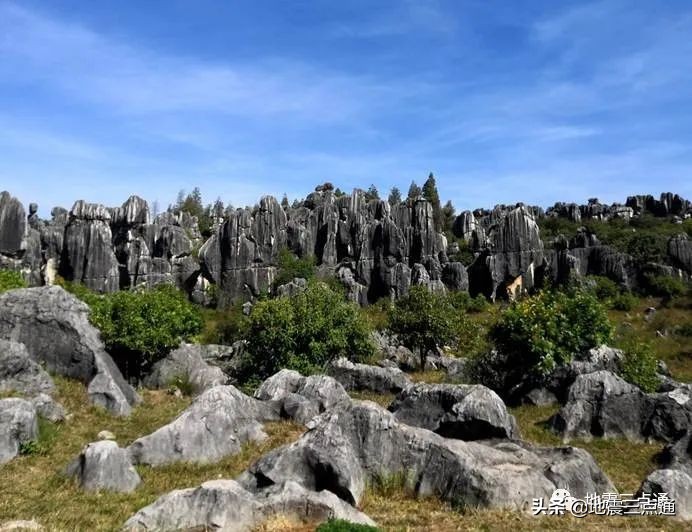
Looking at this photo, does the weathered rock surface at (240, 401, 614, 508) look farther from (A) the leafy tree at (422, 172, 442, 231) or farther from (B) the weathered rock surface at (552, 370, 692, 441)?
(A) the leafy tree at (422, 172, 442, 231)

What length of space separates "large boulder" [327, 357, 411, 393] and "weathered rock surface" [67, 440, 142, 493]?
15.5 meters

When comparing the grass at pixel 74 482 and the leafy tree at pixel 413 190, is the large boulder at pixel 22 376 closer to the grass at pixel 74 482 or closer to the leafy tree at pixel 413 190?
the grass at pixel 74 482

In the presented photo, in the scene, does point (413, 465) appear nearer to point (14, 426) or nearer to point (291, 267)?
point (14, 426)

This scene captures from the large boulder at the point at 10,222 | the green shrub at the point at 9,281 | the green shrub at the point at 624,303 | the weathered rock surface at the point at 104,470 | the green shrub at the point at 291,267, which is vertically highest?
the large boulder at the point at 10,222

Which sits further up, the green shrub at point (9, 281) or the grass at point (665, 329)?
the green shrub at point (9, 281)

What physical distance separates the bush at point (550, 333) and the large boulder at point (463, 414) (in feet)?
29.9

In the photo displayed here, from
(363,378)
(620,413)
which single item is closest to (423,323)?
(363,378)

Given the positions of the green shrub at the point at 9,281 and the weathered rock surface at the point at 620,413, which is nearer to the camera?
the weathered rock surface at the point at 620,413

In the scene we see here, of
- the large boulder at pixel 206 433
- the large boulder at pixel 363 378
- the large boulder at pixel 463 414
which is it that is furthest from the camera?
the large boulder at pixel 363 378

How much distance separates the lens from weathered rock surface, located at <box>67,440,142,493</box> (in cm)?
1208

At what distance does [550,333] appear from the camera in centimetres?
2561

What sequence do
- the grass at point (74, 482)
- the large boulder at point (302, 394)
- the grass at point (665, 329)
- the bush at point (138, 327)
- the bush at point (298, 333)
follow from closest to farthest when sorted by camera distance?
the grass at point (74, 482) → the large boulder at point (302, 394) → the bush at point (138, 327) → the bush at point (298, 333) → the grass at point (665, 329)

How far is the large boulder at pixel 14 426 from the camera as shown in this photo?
14281 millimetres

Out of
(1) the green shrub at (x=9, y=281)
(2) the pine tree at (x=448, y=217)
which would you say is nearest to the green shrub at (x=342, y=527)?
(1) the green shrub at (x=9, y=281)
